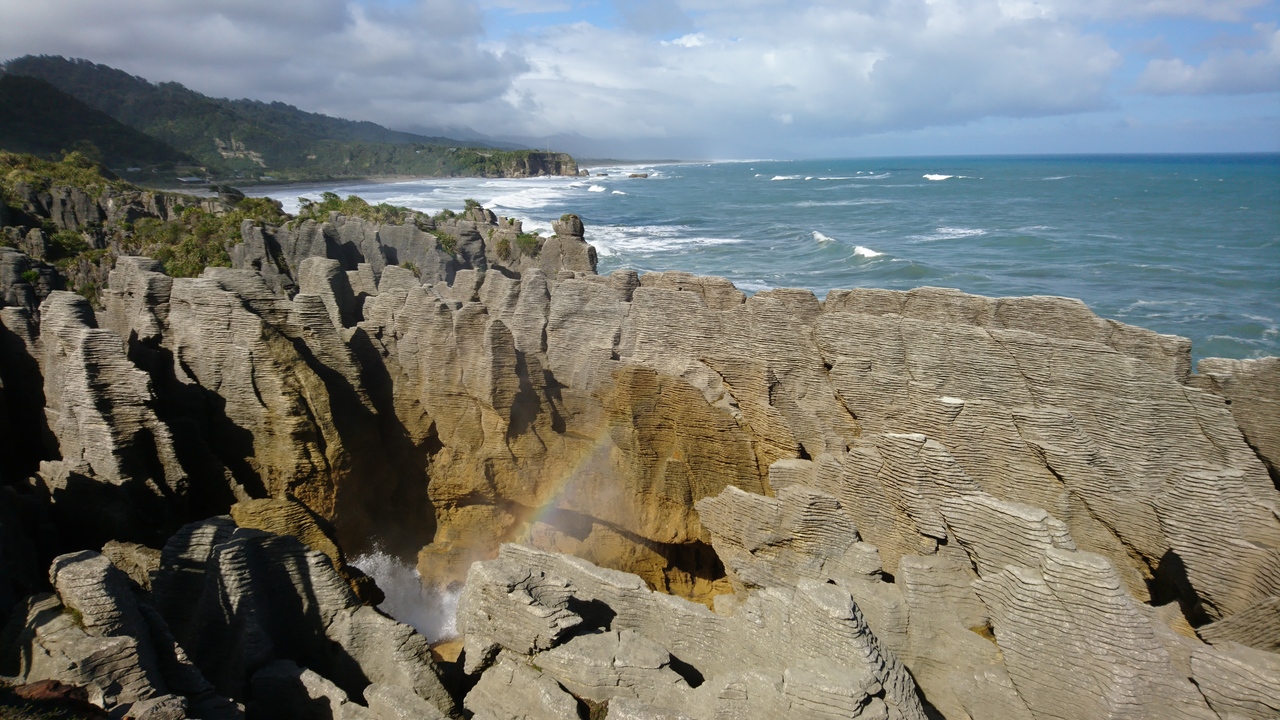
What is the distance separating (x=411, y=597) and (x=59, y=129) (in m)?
86.7

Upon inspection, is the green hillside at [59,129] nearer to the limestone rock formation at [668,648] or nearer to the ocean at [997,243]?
the ocean at [997,243]

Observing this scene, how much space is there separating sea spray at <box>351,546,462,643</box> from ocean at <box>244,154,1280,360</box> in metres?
25.7

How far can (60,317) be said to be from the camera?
25.6 ft

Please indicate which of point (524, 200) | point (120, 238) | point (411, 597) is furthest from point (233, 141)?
point (411, 597)

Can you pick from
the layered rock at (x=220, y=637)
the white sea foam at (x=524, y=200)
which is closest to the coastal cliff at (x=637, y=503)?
the layered rock at (x=220, y=637)

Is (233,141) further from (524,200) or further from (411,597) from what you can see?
(411,597)

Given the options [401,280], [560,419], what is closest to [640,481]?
[560,419]

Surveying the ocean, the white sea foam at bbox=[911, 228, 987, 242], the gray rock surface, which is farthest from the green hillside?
the white sea foam at bbox=[911, 228, 987, 242]

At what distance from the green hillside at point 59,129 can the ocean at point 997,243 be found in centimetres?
1370

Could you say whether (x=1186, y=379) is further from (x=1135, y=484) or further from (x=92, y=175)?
(x=92, y=175)

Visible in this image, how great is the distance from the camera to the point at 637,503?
9.21m

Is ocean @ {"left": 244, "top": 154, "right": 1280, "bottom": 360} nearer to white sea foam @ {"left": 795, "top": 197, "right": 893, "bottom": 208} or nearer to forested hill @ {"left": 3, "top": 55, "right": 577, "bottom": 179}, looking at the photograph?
white sea foam @ {"left": 795, "top": 197, "right": 893, "bottom": 208}

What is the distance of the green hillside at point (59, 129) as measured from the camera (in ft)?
212

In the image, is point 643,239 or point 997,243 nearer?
point 997,243
